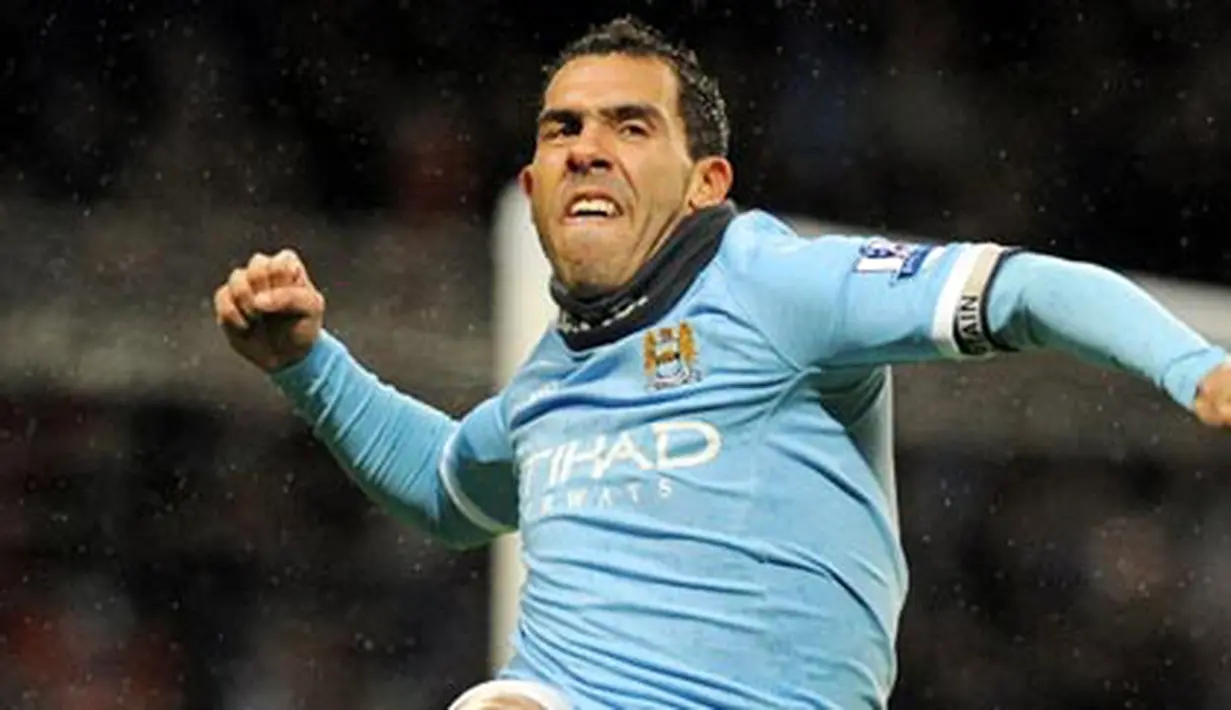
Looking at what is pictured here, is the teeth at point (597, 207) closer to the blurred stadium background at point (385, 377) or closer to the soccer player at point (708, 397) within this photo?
the soccer player at point (708, 397)

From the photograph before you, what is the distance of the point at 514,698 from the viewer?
1.84m

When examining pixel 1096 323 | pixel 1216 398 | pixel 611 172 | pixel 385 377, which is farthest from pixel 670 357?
pixel 385 377

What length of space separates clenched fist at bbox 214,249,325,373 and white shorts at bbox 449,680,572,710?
0.39 meters

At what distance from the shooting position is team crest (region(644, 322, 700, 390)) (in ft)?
6.21

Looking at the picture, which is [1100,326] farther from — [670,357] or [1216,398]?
[670,357]

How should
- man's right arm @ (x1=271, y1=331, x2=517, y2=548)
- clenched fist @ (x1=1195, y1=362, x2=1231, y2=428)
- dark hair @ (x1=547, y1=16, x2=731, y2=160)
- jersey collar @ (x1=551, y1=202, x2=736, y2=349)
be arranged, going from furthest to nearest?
man's right arm @ (x1=271, y1=331, x2=517, y2=548) → dark hair @ (x1=547, y1=16, x2=731, y2=160) → jersey collar @ (x1=551, y1=202, x2=736, y2=349) → clenched fist @ (x1=1195, y1=362, x2=1231, y2=428)

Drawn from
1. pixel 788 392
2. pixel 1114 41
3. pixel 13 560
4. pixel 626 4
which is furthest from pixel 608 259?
pixel 1114 41

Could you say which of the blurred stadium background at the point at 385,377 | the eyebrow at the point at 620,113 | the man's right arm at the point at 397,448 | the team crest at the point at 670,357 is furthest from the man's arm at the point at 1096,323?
the blurred stadium background at the point at 385,377

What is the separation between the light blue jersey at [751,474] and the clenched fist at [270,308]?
0.85ft

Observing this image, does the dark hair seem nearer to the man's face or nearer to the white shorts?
the man's face

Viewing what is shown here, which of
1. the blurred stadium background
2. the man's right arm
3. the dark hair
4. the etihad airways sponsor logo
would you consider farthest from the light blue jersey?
the blurred stadium background

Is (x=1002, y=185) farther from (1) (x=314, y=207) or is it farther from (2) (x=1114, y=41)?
(1) (x=314, y=207)

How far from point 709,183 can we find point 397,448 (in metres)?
0.37

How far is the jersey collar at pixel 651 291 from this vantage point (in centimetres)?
193
